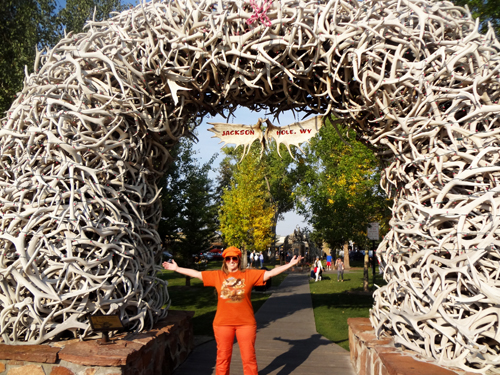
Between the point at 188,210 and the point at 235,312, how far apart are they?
960 cm

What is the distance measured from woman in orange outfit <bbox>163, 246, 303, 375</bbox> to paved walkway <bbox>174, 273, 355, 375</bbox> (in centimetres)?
130

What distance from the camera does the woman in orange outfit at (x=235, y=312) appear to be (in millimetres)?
4102

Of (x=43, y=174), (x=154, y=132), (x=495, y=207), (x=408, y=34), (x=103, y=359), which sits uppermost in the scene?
(x=408, y=34)

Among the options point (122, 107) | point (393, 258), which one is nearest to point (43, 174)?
point (122, 107)

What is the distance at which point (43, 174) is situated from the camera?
4.21 metres

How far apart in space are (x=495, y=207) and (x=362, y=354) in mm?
2518

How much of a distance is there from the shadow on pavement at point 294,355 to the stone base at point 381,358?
861 millimetres

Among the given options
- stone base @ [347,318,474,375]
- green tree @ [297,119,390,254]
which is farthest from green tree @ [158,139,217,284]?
stone base @ [347,318,474,375]

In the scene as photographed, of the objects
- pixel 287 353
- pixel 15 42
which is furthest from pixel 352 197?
pixel 15 42

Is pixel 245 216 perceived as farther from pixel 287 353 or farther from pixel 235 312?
pixel 235 312

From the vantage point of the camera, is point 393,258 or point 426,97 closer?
point 426,97

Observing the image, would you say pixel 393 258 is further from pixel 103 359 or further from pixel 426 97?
pixel 103 359

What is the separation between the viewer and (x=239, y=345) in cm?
411

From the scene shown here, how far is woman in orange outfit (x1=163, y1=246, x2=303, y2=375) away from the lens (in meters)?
4.10
